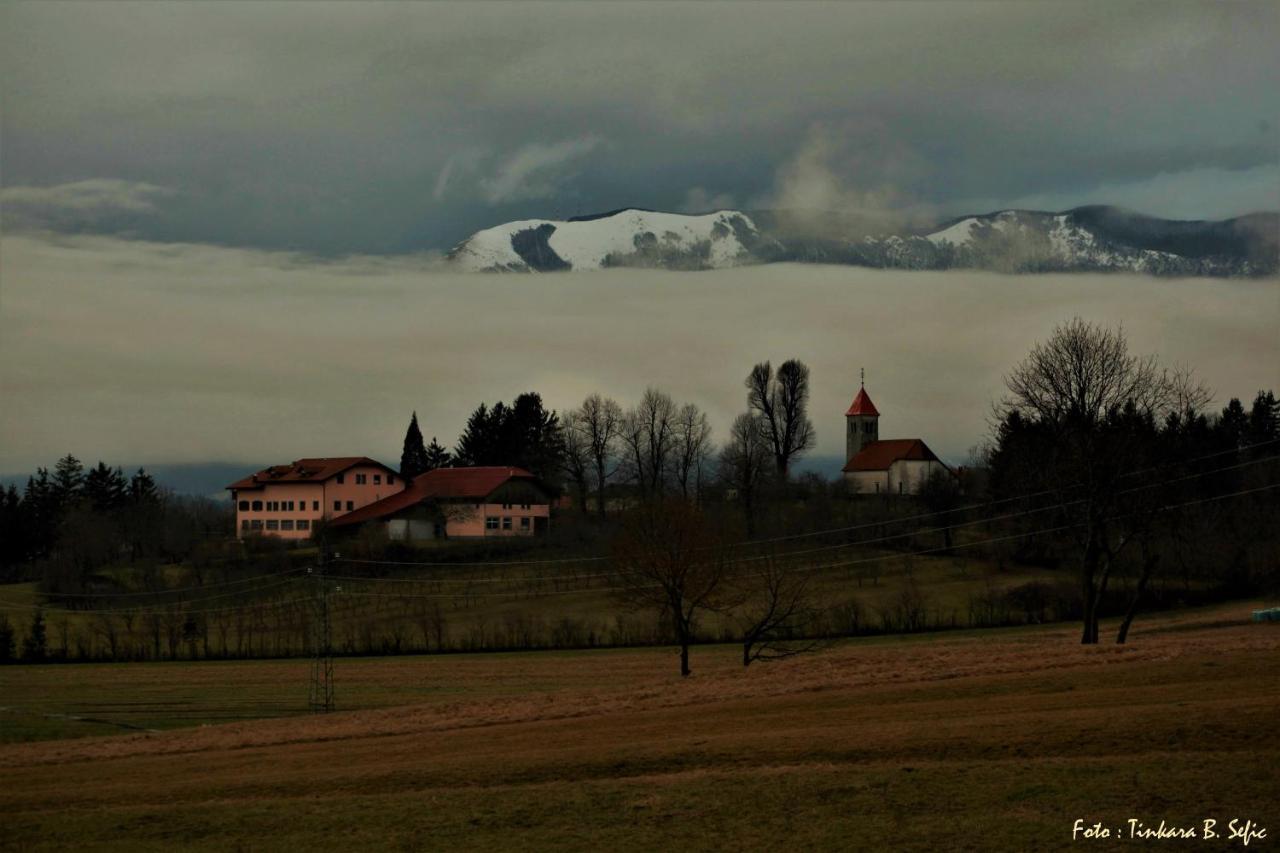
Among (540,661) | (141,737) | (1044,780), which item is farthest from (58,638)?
(1044,780)

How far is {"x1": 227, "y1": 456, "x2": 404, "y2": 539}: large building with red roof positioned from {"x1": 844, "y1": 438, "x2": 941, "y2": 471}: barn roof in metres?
62.6

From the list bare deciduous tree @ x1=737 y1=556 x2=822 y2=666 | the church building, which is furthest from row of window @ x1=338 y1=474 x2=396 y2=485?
bare deciduous tree @ x1=737 y1=556 x2=822 y2=666

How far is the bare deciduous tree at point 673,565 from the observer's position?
65.9 meters

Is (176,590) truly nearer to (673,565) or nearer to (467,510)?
(467,510)

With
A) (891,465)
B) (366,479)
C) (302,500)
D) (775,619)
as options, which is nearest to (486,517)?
(366,479)

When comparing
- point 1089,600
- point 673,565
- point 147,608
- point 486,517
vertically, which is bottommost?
point 1089,600

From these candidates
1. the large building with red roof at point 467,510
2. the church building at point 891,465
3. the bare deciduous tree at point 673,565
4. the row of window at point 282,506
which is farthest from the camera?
the church building at point 891,465

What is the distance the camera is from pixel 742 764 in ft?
97.7

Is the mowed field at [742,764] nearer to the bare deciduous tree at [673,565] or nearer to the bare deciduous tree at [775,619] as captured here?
the bare deciduous tree at [775,619]

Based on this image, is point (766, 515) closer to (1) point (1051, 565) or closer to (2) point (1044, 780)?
(1) point (1051, 565)

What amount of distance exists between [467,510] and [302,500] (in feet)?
73.9

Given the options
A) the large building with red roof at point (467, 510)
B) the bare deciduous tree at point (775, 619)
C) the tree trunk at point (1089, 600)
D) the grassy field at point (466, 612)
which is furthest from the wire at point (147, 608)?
the tree trunk at point (1089, 600)

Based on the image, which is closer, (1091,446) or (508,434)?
(1091,446)

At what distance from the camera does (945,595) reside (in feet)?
325
